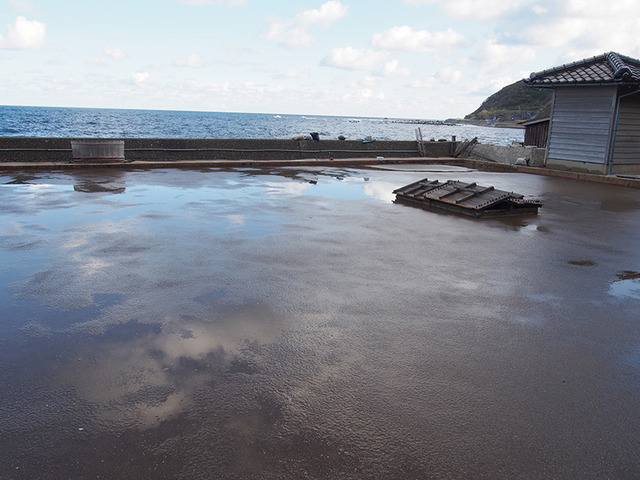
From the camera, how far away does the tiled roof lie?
1728cm

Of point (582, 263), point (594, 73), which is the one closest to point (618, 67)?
point (594, 73)

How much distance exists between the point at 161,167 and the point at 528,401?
694 inches

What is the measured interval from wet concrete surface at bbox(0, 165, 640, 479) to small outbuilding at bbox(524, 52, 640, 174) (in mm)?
10830

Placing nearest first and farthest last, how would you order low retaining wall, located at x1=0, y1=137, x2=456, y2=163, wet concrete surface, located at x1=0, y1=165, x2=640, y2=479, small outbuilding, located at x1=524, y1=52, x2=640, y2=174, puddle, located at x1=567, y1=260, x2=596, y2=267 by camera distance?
wet concrete surface, located at x1=0, y1=165, x2=640, y2=479, puddle, located at x1=567, y1=260, x2=596, y2=267, small outbuilding, located at x1=524, y1=52, x2=640, y2=174, low retaining wall, located at x1=0, y1=137, x2=456, y2=163

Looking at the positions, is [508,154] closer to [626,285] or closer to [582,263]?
[582,263]

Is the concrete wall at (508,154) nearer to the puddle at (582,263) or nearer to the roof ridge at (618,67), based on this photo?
the roof ridge at (618,67)

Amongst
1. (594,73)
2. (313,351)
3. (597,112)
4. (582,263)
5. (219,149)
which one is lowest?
(313,351)

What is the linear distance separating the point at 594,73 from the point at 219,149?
14924 mm

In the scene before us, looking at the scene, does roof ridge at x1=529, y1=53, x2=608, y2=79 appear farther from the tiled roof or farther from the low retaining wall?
the low retaining wall

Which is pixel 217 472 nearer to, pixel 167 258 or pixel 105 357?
pixel 105 357

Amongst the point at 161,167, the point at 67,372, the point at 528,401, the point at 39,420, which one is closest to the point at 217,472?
the point at 39,420

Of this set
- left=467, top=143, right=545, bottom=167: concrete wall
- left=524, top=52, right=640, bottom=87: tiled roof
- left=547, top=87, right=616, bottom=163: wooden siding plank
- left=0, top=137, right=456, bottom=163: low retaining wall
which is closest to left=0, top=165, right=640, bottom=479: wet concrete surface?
left=524, top=52, right=640, bottom=87: tiled roof

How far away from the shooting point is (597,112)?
18953 mm

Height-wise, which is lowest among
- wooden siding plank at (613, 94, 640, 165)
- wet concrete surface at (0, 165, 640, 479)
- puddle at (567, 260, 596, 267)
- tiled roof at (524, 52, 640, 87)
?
wet concrete surface at (0, 165, 640, 479)
